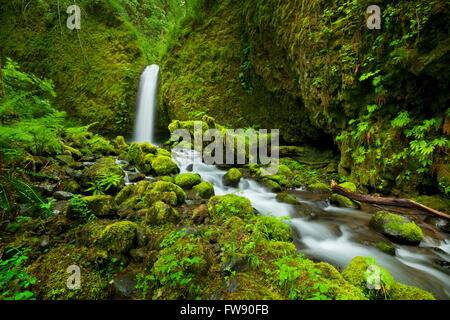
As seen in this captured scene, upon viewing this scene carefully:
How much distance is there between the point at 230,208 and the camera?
3.03 meters

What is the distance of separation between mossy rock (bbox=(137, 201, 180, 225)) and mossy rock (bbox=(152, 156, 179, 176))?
2621mm

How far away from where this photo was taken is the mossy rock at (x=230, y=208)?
9.87ft

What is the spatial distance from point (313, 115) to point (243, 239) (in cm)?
578

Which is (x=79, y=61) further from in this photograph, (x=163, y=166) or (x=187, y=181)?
(x=187, y=181)

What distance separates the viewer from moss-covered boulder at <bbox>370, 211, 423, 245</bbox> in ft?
9.12

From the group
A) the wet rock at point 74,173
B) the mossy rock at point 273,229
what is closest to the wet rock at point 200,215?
the mossy rock at point 273,229

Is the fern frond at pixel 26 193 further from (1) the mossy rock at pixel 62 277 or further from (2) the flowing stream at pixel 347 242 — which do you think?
(2) the flowing stream at pixel 347 242

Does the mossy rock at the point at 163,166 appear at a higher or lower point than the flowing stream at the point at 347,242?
higher

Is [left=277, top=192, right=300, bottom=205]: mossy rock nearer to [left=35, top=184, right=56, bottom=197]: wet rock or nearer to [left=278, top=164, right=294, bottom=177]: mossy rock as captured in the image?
[left=278, top=164, right=294, bottom=177]: mossy rock

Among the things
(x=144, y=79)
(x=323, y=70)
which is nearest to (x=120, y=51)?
(x=144, y=79)

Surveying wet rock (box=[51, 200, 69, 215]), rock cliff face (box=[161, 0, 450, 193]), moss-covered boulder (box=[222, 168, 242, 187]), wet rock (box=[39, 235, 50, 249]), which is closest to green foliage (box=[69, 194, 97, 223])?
wet rock (box=[51, 200, 69, 215])

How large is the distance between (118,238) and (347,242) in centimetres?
354

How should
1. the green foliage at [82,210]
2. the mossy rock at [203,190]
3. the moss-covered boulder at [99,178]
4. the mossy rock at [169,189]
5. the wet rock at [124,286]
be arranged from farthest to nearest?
the mossy rock at [203,190] < the mossy rock at [169,189] < the moss-covered boulder at [99,178] < the green foliage at [82,210] < the wet rock at [124,286]

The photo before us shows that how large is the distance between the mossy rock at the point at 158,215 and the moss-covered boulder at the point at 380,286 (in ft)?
7.80
